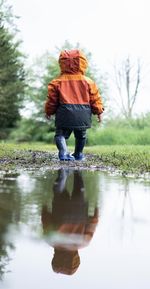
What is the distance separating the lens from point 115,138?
2480 cm

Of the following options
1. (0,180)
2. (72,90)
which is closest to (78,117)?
(72,90)

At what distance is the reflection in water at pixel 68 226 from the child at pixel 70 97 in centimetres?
388

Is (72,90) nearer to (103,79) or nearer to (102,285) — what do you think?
(102,285)

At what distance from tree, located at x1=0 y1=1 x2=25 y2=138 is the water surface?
34.0 metres

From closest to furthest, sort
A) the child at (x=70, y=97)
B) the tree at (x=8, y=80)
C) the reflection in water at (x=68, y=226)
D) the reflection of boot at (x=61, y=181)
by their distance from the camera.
Result: the reflection in water at (x=68, y=226)
the reflection of boot at (x=61, y=181)
the child at (x=70, y=97)
the tree at (x=8, y=80)

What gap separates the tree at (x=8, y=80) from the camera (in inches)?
1582

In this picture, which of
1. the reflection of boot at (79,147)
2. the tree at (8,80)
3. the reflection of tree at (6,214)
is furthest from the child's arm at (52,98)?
the tree at (8,80)

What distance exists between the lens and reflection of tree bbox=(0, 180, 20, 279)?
2.82 m

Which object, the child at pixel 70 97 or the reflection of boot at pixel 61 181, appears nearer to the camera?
the reflection of boot at pixel 61 181

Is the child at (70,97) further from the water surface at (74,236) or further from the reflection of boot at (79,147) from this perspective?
the water surface at (74,236)

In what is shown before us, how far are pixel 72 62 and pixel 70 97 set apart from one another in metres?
0.56

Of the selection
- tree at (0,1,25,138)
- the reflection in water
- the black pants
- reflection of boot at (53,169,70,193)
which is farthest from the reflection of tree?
tree at (0,1,25,138)

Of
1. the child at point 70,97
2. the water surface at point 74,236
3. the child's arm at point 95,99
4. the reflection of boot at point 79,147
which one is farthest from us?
the reflection of boot at point 79,147

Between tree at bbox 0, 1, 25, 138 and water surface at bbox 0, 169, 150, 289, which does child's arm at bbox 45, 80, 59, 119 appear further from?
tree at bbox 0, 1, 25, 138
